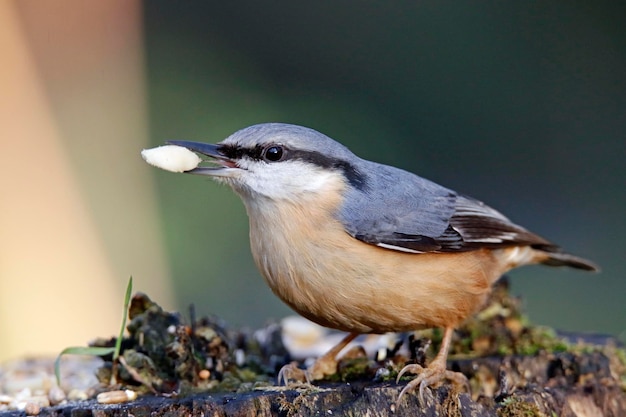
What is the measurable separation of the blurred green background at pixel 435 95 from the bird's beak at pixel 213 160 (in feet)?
15.5

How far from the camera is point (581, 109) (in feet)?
28.9

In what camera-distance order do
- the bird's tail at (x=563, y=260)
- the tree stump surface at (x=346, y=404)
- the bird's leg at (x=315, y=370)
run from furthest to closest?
the bird's tail at (x=563, y=260) < the bird's leg at (x=315, y=370) < the tree stump surface at (x=346, y=404)

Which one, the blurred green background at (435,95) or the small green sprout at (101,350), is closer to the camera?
the small green sprout at (101,350)

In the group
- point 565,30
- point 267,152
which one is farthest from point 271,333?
point 565,30

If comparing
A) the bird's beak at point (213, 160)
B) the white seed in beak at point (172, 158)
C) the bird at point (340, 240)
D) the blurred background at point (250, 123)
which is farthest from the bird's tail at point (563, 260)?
the blurred background at point (250, 123)

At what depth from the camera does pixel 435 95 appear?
8.98 m

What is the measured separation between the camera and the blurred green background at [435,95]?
8.22 m

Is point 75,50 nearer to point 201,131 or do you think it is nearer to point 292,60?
point 201,131

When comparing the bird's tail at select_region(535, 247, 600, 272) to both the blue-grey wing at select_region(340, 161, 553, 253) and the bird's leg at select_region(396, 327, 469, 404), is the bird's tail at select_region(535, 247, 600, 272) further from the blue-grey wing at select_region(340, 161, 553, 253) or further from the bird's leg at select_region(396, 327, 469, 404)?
the bird's leg at select_region(396, 327, 469, 404)

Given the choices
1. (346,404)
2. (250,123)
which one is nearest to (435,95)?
(250,123)

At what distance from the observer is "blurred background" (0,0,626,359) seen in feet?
22.8

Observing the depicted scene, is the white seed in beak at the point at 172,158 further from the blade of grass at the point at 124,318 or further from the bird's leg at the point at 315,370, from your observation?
the bird's leg at the point at 315,370

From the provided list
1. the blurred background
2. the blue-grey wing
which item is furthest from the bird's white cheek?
the blurred background

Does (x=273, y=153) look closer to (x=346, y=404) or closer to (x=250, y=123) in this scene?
(x=346, y=404)
